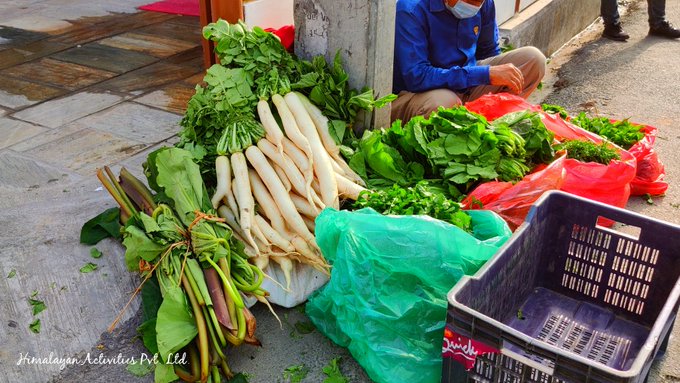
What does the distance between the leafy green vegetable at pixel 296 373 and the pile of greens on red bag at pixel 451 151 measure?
1176 millimetres

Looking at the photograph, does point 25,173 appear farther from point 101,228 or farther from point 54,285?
point 54,285

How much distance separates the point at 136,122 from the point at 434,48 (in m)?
2.29

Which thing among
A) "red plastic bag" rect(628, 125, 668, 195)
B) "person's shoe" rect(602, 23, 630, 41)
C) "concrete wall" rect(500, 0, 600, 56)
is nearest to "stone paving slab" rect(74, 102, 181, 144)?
"red plastic bag" rect(628, 125, 668, 195)

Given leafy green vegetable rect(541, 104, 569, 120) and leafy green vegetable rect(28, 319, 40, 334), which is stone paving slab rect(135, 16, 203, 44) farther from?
leafy green vegetable rect(28, 319, 40, 334)

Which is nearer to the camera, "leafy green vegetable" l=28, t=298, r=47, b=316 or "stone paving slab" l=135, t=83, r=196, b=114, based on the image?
"leafy green vegetable" l=28, t=298, r=47, b=316

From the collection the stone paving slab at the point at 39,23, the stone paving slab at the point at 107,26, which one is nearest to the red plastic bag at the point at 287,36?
the stone paving slab at the point at 107,26

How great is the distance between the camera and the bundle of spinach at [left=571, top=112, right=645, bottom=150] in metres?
4.23

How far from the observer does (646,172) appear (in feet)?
13.7

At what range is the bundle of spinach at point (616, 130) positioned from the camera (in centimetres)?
423

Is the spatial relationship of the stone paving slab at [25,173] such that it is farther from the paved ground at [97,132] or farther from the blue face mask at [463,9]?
the blue face mask at [463,9]

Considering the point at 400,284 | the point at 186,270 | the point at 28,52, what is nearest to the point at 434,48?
the point at 400,284

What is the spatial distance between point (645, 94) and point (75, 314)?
5.29 metres

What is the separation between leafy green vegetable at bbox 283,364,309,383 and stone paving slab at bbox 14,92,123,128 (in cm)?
308

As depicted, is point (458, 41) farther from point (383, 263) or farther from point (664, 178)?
point (383, 263)
